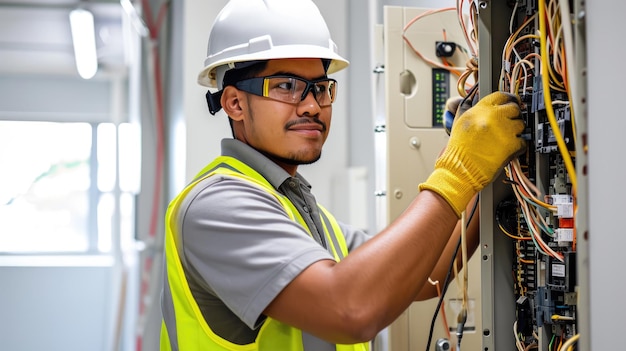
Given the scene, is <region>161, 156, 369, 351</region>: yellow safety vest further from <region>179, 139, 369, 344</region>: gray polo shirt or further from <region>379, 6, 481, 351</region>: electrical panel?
<region>379, 6, 481, 351</region>: electrical panel

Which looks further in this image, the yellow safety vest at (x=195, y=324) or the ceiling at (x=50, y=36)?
the ceiling at (x=50, y=36)

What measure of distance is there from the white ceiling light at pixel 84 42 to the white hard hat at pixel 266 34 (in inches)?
101

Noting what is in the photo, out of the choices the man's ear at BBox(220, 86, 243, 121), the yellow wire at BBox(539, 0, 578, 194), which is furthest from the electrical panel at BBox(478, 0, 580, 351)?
the man's ear at BBox(220, 86, 243, 121)

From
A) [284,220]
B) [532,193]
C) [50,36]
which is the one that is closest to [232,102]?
[284,220]

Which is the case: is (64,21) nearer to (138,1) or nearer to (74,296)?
(138,1)

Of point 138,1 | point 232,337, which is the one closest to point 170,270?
point 232,337

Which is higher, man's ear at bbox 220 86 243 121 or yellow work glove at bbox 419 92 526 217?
man's ear at bbox 220 86 243 121

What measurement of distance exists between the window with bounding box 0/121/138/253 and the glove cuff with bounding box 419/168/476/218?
12.2 ft

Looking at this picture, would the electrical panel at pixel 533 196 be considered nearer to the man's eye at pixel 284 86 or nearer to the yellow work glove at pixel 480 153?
the yellow work glove at pixel 480 153

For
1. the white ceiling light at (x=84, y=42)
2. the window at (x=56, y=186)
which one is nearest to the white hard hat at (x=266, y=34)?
the white ceiling light at (x=84, y=42)

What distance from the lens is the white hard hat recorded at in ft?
4.46

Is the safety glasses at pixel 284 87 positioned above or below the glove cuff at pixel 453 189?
above

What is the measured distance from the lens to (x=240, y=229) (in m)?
1.11

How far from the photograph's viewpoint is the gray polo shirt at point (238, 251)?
1068 millimetres
